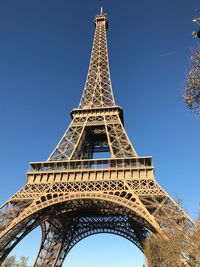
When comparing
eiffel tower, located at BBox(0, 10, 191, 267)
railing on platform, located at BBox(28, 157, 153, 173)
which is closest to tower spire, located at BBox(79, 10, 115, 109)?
eiffel tower, located at BBox(0, 10, 191, 267)

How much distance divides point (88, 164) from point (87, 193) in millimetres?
3569

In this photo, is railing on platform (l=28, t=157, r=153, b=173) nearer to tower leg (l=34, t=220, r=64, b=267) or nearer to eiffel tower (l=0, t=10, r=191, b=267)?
eiffel tower (l=0, t=10, r=191, b=267)

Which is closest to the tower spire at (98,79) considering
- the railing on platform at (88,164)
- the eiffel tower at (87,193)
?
the eiffel tower at (87,193)

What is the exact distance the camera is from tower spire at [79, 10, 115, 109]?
36588 mm

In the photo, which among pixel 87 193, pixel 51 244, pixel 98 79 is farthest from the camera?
pixel 98 79

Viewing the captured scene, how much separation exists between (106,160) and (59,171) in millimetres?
4643

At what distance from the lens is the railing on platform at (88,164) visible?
25.9 meters

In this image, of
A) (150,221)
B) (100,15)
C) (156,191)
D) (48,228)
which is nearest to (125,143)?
(156,191)

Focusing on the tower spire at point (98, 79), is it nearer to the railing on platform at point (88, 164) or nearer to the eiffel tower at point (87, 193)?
the eiffel tower at point (87, 193)

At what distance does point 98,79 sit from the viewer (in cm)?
3978

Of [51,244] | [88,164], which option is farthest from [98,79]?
[51,244]

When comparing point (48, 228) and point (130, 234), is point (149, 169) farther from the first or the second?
point (48, 228)

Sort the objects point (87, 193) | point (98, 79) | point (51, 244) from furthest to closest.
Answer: point (98, 79) < point (51, 244) < point (87, 193)

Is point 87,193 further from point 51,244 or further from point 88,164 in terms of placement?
point 51,244
